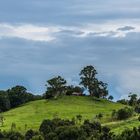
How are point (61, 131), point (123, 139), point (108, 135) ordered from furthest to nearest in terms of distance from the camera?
point (61, 131), point (108, 135), point (123, 139)

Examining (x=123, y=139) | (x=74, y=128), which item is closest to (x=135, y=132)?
(x=123, y=139)

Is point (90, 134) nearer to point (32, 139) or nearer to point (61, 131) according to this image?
point (61, 131)

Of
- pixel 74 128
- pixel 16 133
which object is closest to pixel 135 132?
pixel 74 128

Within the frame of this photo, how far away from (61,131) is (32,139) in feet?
58.0

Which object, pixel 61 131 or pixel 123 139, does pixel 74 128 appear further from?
pixel 123 139

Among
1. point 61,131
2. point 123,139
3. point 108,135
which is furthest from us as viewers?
point 61,131

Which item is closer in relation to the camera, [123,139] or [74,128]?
[123,139]

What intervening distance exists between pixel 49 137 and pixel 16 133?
1182 cm

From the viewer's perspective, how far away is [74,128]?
189625 mm

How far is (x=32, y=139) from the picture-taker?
17588 centimetres

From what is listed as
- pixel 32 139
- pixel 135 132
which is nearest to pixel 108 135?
pixel 135 132

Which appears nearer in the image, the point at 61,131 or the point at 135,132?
the point at 135,132

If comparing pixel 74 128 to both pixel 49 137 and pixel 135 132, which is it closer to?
pixel 49 137

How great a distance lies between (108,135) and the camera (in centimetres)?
17925
